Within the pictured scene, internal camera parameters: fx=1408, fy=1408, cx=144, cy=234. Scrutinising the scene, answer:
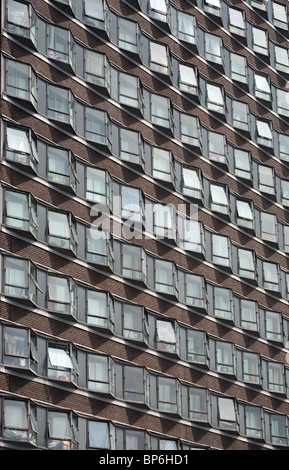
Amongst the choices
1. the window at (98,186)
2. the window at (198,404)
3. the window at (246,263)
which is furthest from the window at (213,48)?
the window at (198,404)

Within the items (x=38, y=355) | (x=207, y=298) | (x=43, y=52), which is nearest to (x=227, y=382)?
(x=207, y=298)

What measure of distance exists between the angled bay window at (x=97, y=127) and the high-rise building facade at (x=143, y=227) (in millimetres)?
91

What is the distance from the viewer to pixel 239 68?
8644cm

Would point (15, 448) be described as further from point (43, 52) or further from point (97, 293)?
point (43, 52)

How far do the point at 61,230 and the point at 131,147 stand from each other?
9.00 meters

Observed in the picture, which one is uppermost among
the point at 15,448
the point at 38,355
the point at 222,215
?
the point at 222,215

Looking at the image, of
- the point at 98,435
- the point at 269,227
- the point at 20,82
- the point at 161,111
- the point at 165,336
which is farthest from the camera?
the point at 269,227

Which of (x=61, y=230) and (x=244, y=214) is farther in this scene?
(x=244, y=214)

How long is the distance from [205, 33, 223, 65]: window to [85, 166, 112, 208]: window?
15.2 meters

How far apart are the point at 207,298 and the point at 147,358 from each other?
753cm

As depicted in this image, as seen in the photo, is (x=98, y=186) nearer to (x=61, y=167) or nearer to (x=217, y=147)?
(x=61, y=167)


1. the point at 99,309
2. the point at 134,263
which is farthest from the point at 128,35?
the point at 99,309

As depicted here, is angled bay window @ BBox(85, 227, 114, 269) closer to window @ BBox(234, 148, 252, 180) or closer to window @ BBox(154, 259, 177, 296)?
window @ BBox(154, 259, 177, 296)
